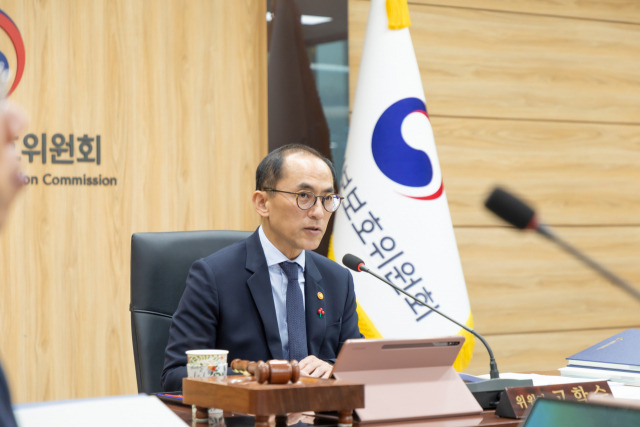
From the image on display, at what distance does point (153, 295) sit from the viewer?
8.39 ft

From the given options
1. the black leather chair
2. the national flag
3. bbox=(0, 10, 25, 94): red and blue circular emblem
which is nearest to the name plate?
the black leather chair

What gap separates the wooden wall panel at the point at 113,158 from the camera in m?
3.65

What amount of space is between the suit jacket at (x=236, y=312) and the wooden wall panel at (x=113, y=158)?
142 centimetres

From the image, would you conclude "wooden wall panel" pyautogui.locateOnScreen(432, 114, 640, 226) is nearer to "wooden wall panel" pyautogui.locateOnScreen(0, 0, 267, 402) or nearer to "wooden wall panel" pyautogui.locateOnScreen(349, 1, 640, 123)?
"wooden wall panel" pyautogui.locateOnScreen(349, 1, 640, 123)

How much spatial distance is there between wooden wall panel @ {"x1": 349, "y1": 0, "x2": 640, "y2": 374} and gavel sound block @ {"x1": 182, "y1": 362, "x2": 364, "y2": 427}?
110 inches

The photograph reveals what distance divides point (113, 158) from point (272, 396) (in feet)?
8.30

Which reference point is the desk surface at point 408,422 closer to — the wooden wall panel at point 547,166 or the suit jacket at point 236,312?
→ the suit jacket at point 236,312

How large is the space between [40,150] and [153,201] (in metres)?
0.55

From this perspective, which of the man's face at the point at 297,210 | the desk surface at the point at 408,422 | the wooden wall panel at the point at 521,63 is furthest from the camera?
the wooden wall panel at the point at 521,63

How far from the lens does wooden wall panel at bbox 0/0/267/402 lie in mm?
3652

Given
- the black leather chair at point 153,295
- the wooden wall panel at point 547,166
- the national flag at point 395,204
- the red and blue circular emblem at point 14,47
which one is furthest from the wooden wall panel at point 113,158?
the black leather chair at point 153,295

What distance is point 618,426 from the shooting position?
2.60 ft

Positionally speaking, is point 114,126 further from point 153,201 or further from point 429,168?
point 429,168

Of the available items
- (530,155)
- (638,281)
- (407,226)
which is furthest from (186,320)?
(638,281)
